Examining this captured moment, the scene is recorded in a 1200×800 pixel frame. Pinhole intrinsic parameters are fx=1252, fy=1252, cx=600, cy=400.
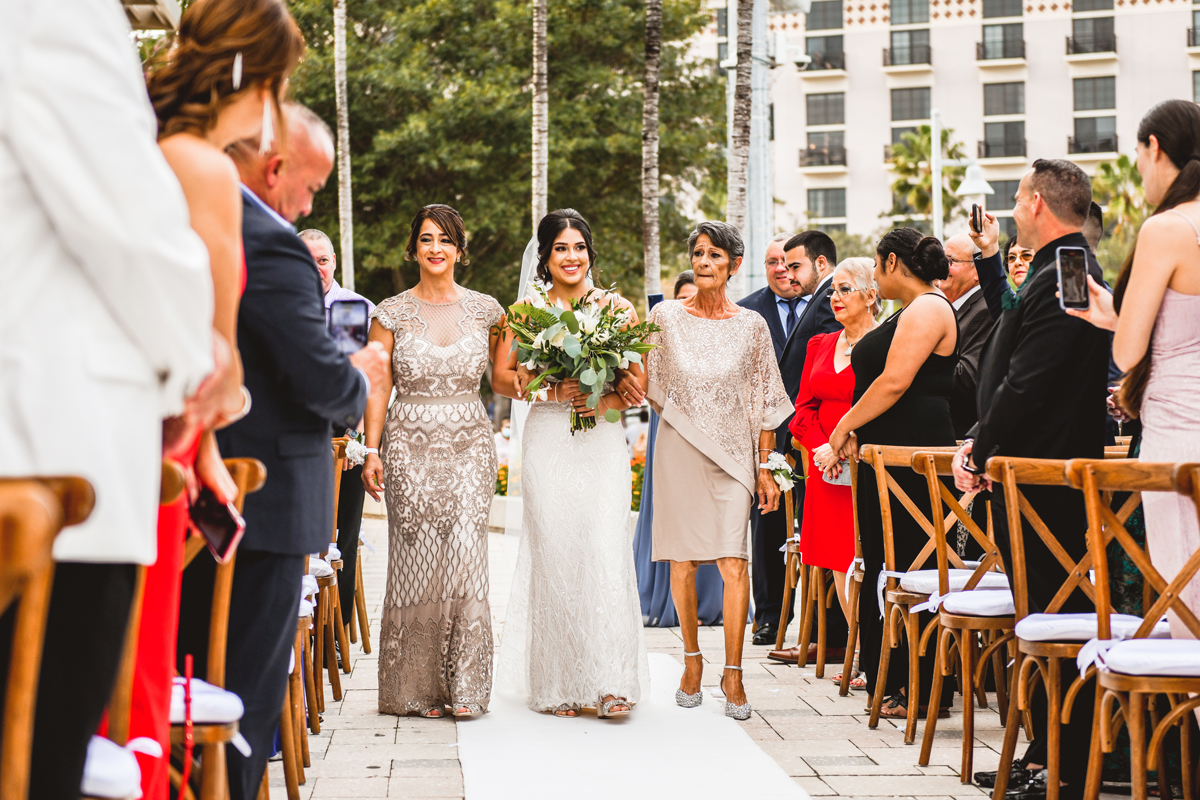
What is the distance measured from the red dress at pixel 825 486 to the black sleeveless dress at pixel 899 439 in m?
0.54

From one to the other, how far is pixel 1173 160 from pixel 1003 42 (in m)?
58.2

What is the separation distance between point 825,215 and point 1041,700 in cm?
5695

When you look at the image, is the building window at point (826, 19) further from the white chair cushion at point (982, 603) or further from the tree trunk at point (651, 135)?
the white chair cushion at point (982, 603)

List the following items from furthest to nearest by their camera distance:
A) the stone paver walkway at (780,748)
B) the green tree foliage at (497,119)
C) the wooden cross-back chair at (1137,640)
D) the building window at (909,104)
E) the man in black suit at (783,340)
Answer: the building window at (909,104)
the green tree foliage at (497,119)
the man in black suit at (783,340)
the stone paver walkway at (780,748)
the wooden cross-back chair at (1137,640)

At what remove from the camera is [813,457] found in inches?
277

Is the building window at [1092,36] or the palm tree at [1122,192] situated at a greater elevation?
the building window at [1092,36]

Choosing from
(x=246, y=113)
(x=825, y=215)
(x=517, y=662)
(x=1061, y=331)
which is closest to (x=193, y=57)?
(x=246, y=113)

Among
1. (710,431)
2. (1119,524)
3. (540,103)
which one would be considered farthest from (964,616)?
(540,103)

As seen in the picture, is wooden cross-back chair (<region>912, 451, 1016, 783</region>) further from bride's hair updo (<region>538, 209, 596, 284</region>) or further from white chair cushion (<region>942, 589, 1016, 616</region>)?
bride's hair updo (<region>538, 209, 596, 284</region>)

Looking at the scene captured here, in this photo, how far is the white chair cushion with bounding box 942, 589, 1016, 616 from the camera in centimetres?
473

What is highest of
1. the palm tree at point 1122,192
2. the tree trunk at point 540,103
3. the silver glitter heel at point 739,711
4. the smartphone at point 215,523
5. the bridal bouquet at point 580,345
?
the palm tree at point 1122,192

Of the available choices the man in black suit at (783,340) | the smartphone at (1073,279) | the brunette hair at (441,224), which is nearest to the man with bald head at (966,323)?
the man in black suit at (783,340)

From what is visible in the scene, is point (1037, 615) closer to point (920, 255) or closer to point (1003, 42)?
point (920, 255)

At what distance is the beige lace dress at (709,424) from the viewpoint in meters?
6.27
